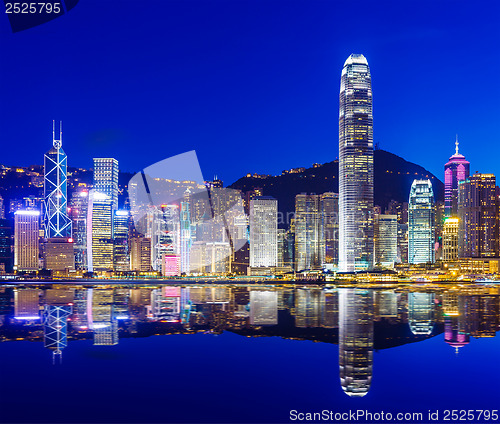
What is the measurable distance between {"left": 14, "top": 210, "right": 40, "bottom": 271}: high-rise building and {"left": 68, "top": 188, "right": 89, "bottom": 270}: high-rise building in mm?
11474

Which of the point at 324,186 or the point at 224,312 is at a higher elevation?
the point at 324,186

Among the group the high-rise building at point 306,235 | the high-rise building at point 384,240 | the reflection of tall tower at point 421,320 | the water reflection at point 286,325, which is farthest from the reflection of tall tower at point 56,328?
the high-rise building at point 384,240

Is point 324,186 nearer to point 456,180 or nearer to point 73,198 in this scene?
point 456,180

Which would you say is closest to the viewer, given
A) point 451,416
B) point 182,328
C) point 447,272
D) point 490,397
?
point 451,416

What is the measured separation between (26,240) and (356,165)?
3871 inches

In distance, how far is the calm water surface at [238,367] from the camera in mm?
17469

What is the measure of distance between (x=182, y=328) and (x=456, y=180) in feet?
581

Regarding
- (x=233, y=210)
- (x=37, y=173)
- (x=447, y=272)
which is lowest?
(x=447, y=272)

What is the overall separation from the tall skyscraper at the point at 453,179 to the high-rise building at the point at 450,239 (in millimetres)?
20858

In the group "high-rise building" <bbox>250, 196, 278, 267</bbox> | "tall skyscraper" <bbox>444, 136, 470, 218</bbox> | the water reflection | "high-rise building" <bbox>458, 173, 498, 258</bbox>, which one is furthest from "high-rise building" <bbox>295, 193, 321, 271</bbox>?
the water reflection

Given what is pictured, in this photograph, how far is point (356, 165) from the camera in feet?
495

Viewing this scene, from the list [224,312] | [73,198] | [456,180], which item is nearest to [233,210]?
[73,198]

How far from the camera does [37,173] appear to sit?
18800 centimetres

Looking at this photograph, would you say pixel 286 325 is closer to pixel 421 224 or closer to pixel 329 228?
pixel 329 228
